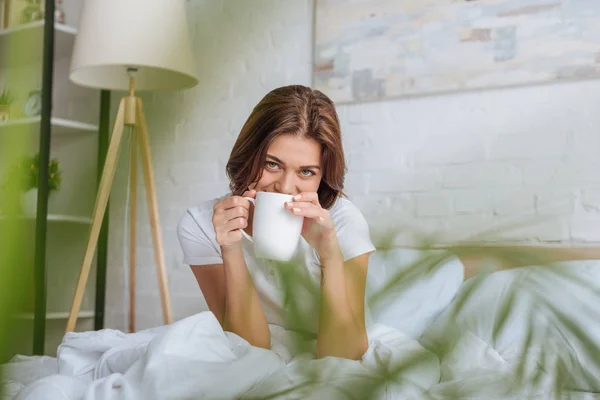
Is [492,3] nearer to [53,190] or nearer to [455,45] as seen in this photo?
[455,45]

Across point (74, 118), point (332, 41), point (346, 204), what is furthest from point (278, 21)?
point (346, 204)

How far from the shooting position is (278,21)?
7.56 ft

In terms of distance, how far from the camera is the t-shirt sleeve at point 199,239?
5.02 feet

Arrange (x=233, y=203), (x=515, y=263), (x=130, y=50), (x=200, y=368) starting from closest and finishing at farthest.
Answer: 1. (x=515, y=263)
2. (x=200, y=368)
3. (x=233, y=203)
4. (x=130, y=50)

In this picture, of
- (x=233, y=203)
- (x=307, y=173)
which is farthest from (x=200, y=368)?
(x=307, y=173)

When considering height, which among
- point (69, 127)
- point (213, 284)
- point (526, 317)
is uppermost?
point (69, 127)

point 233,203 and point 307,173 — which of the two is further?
point 307,173

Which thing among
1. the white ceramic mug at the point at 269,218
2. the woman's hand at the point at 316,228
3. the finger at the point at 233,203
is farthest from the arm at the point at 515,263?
the finger at the point at 233,203

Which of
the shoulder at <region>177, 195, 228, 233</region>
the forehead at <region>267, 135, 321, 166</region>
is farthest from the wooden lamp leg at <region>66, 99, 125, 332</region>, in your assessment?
the forehead at <region>267, 135, 321, 166</region>

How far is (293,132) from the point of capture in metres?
1.40

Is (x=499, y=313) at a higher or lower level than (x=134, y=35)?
lower

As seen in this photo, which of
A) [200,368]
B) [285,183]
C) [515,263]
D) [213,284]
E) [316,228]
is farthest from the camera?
[213,284]

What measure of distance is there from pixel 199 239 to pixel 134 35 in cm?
78

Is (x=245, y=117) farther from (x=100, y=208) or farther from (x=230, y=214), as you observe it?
(x=230, y=214)
